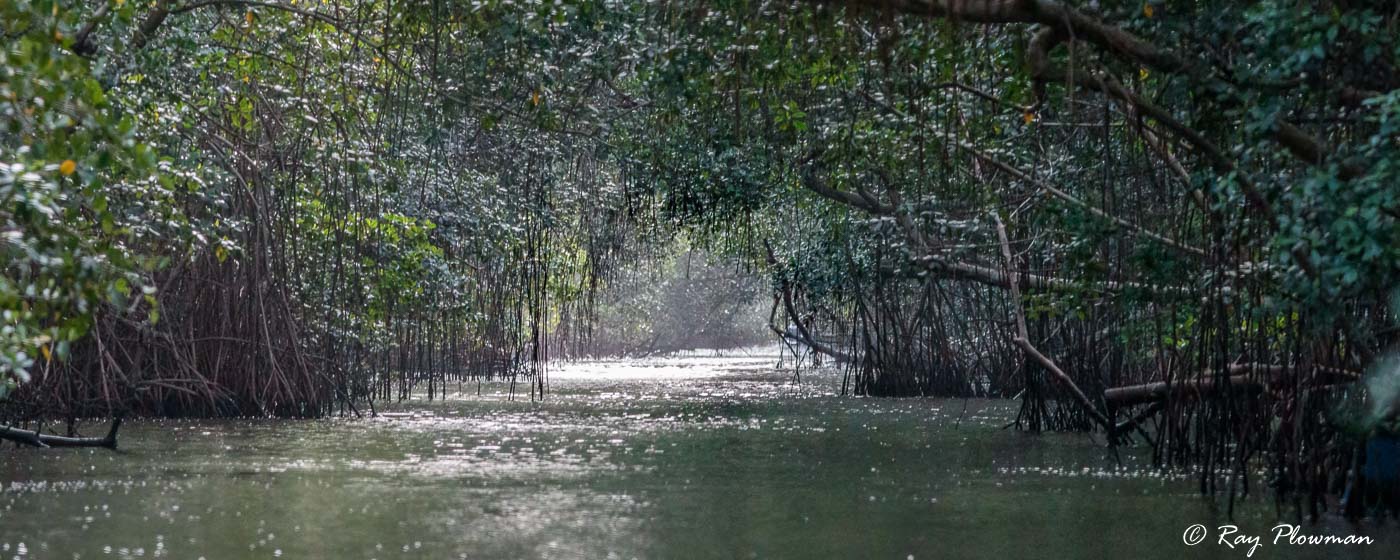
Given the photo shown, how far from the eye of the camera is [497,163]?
14.7m

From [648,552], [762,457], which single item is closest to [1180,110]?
[648,552]

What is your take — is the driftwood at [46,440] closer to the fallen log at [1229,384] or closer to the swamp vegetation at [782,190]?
the swamp vegetation at [782,190]

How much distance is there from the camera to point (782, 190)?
13242 mm

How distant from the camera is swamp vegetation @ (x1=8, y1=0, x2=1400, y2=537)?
16.0ft

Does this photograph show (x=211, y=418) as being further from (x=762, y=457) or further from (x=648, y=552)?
(x=648, y=552)

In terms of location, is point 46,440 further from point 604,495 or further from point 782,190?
point 782,190

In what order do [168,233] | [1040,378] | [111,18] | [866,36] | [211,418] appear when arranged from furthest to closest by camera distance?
[211,418]
[1040,378]
[866,36]
[168,233]
[111,18]

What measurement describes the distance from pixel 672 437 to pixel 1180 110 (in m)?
4.97

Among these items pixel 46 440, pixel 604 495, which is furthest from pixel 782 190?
pixel 46 440

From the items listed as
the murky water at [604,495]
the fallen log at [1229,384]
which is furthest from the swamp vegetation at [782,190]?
the murky water at [604,495]

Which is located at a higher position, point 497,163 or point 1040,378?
point 497,163

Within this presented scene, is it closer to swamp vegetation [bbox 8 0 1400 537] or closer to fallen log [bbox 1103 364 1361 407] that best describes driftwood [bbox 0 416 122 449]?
swamp vegetation [bbox 8 0 1400 537]

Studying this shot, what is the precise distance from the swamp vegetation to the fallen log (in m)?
0.02

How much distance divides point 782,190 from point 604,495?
20.5 feet
